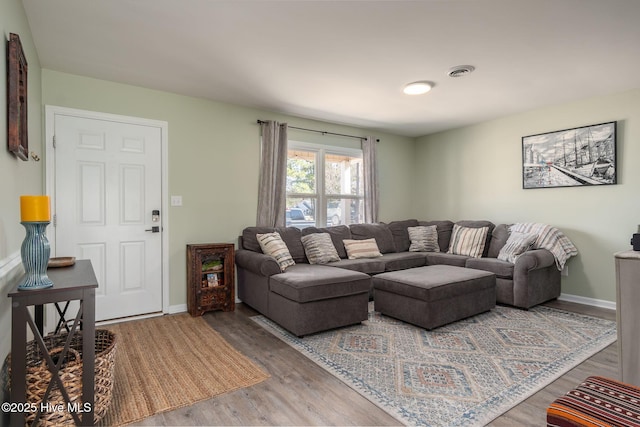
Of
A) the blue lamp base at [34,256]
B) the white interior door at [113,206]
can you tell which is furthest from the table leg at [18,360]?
the white interior door at [113,206]

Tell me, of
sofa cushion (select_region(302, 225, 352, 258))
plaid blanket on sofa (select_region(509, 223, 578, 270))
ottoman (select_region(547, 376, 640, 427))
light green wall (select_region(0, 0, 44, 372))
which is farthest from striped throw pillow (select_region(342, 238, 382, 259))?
light green wall (select_region(0, 0, 44, 372))

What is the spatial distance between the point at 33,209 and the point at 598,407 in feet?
7.88

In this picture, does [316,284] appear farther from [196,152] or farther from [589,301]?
[589,301]

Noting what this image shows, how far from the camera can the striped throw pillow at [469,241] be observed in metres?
4.41

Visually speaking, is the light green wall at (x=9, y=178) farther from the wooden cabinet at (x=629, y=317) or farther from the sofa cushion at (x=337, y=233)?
the wooden cabinet at (x=629, y=317)

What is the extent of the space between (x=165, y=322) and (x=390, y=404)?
2443 mm

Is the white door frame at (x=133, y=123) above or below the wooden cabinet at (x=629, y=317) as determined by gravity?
above

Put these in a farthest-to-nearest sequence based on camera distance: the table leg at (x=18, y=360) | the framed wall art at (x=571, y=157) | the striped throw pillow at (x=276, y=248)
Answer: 1. the framed wall art at (x=571, y=157)
2. the striped throw pillow at (x=276, y=248)
3. the table leg at (x=18, y=360)

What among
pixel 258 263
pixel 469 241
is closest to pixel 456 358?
pixel 258 263

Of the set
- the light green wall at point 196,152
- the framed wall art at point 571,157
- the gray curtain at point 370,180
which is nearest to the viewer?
the light green wall at point 196,152

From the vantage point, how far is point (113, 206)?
3357 mm

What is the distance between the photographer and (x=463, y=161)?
525 centimetres

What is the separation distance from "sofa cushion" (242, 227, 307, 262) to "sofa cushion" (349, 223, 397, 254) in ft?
2.95

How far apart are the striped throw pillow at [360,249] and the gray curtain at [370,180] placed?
2.67ft
